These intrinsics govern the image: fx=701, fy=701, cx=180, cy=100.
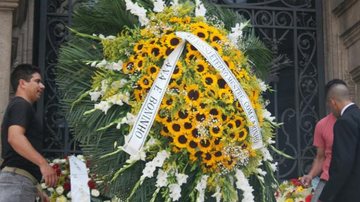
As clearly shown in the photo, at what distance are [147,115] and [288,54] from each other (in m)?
4.92

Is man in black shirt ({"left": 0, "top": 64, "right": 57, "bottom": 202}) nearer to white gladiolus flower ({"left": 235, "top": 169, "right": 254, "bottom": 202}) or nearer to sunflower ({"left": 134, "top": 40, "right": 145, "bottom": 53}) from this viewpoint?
sunflower ({"left": 134, "top": 40, "right": 145, "bottom": 53})

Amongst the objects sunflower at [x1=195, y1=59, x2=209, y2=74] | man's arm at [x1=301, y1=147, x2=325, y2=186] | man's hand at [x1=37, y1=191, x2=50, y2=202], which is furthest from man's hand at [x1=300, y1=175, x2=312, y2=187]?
sunflower at [x1=195, y1=59, x2=209, y2=74]

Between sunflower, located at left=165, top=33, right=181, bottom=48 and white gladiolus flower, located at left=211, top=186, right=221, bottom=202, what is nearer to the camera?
white gladiolus flower, located at left=211, top=186, right=221, bottom=202

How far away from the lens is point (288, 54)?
29.5 ft

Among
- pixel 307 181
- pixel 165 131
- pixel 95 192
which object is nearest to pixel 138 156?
pixel 165 131

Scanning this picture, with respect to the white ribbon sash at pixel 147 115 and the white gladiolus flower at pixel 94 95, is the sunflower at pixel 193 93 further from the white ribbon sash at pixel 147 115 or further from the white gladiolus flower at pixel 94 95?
the white gladiolus flower at pixel 94 95

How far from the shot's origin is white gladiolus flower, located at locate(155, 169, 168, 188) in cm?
440

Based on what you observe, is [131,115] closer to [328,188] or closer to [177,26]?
[177,26]

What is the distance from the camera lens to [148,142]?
4445 mm

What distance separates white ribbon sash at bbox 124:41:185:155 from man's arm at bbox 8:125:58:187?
0.91 meters

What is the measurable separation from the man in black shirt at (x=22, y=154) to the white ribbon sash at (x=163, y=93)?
95 centimetres

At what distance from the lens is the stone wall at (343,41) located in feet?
28.2

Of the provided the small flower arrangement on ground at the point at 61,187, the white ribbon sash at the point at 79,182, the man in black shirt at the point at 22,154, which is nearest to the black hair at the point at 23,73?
the man in black shirt at the point at 22,154

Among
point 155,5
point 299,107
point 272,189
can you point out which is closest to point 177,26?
point 155,5
